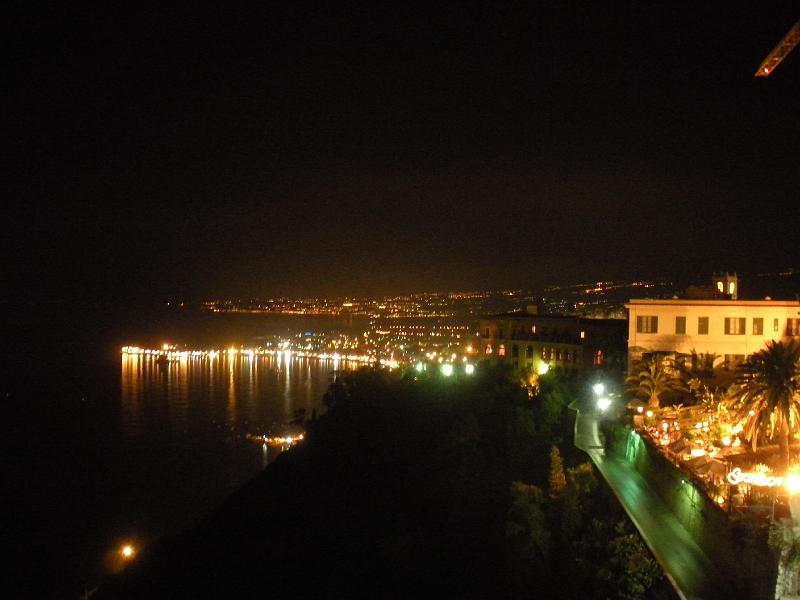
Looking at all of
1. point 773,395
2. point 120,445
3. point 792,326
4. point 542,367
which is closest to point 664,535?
point 773,395

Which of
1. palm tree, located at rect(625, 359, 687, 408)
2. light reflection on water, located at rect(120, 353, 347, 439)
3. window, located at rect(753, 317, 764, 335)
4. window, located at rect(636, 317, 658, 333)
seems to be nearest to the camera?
palm tree, located at rect(625, 359, 687, 408)

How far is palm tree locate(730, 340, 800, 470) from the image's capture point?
12.1 metres

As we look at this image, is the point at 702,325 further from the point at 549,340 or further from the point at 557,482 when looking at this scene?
the point at 549,340

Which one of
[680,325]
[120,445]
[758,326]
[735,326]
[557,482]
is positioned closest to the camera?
[557,482]

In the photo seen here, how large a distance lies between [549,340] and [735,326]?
1123cm

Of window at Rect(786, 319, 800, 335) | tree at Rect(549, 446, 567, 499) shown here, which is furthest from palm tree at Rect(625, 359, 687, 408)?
tree at Rect(549, 446, 567, 499)

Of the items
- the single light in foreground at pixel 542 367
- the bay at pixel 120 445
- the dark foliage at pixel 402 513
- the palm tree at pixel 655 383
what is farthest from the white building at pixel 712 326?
the bay at pixel 120 445

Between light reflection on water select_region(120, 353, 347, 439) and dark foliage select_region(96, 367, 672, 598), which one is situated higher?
dark foliage select_region(96, 367, 672, 598)

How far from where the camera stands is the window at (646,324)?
69.8 ft

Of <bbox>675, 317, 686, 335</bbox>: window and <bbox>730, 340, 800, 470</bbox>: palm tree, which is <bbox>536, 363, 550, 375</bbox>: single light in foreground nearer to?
<bbox>675, 317, 686, 335</bbox>: window

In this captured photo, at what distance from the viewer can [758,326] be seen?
66.8ft

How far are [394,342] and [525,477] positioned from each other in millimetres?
82920

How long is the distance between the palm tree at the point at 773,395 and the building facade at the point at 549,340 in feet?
44.0

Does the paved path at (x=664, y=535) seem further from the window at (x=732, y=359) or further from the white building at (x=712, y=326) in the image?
the white building at (x=712, y=326)
